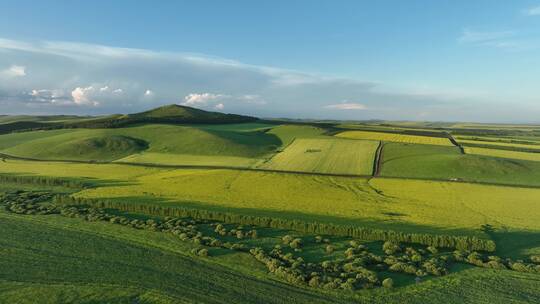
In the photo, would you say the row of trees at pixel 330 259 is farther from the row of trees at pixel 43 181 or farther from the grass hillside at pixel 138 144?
the grass hillside at pixel 138 144

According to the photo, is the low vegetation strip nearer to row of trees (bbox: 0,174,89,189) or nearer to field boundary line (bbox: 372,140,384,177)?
row of trees (bbox: 0,174,89,189)

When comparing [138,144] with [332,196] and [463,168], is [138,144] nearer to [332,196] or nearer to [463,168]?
[332,196]

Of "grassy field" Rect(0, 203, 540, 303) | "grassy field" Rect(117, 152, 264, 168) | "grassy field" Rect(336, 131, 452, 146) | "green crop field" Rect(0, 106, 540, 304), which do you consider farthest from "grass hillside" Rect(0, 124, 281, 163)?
"grassy field" Rect(0, 203, 540, 303)

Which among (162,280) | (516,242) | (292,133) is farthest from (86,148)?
(516,242)

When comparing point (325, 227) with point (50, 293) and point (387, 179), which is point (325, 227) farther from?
point (387, 179)

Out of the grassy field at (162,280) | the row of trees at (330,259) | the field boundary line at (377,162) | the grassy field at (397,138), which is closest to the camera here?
the grassy field at (162,280)

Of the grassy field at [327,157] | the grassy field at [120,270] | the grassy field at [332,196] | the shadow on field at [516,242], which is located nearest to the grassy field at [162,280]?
the grassy field at [120,270]

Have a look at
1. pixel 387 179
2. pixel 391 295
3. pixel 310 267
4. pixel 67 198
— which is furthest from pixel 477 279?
pixel 67 198
